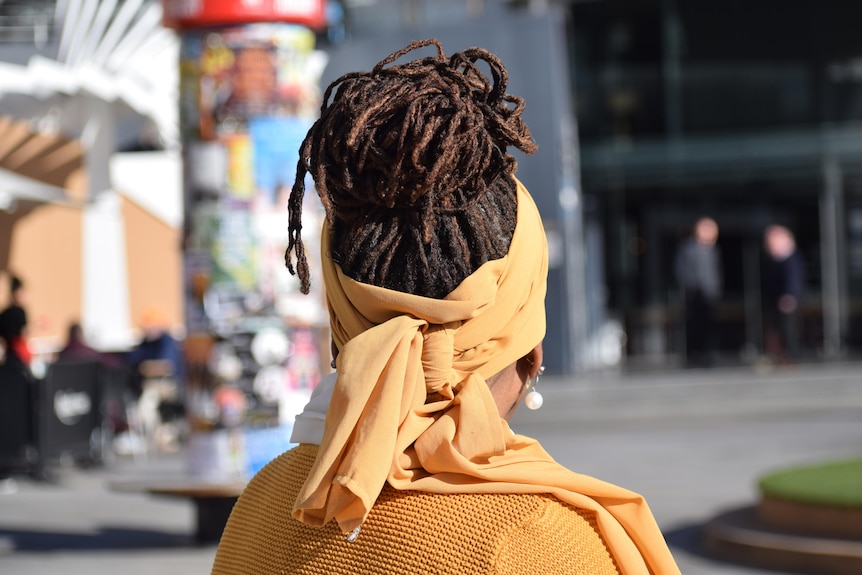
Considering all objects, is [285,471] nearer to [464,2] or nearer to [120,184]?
[464,2]

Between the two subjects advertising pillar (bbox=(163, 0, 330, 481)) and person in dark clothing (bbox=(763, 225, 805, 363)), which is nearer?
advertising pillar (bbox=(163, 0, 330, 481))

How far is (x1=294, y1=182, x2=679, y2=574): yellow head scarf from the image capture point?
1594 millimetres

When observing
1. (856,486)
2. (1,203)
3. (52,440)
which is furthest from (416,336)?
(1,203)

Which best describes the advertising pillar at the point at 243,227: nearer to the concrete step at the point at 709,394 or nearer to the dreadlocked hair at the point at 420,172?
the dreadlocked hair at the point at 420,172

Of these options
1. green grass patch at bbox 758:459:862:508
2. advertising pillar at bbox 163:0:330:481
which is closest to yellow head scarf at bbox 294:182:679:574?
green grass patch at bbox 758:459:862:508

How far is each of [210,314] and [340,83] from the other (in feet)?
20.7

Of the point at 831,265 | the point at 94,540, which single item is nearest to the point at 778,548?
the point at 94,540

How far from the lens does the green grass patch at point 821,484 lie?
7078 mm

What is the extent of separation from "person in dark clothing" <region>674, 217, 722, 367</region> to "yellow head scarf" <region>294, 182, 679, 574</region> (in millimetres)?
18442

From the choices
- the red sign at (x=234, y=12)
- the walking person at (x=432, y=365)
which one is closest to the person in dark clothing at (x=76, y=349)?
the red sign at (x=234, y=12)

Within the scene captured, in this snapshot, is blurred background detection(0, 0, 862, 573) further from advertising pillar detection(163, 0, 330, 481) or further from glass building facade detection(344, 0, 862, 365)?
advertising pillar detection(163, 0, 330, 481)

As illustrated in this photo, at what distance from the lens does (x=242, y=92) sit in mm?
7926

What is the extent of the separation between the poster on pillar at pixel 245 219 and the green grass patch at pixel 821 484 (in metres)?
2.81

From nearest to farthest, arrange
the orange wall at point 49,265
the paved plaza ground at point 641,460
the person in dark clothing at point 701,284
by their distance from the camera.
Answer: the paved plaza ground at point 641,460
the orange wall at point 49,265
the person in dark clothing at point 701,284
